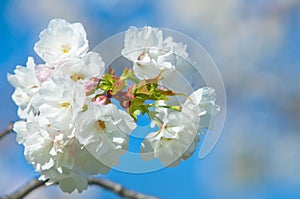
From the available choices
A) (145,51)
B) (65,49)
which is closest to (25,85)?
(65,49)

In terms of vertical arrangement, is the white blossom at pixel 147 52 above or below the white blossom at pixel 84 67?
above

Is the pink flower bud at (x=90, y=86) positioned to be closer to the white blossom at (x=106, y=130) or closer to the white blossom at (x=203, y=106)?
the white blossom at (x=106, y=130)

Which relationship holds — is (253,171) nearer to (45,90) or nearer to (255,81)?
(255,81)

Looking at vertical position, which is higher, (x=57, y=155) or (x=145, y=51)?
(x=145, y=51)

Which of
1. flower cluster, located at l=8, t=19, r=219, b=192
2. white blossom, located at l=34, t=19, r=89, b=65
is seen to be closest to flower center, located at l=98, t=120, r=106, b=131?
flower cluster, located at l=8, t=19, r=219, b=192

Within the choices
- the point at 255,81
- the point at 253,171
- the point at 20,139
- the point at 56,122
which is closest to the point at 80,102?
the point at 56,122

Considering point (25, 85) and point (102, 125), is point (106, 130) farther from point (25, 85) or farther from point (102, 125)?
point (25, 85)

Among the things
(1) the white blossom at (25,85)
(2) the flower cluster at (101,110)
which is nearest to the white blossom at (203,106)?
(2) the flower cluster at (101,110)

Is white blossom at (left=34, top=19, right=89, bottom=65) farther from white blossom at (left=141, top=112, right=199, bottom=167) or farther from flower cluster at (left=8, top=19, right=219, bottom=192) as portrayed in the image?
white blossom at (left=141, top=112, right=199, bottom=167)
